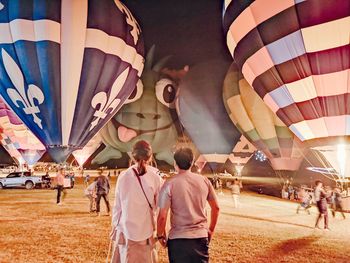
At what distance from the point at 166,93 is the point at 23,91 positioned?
10.6 metres

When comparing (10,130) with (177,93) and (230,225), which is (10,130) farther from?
(230,225)

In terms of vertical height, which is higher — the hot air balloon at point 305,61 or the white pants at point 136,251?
the hot air balloon at point 305,61

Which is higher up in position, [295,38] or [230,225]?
[295,38]

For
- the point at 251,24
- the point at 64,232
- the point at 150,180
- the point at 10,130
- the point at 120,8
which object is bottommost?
the point at 64,232

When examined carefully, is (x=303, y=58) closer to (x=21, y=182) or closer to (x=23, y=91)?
(x=23, y=91)

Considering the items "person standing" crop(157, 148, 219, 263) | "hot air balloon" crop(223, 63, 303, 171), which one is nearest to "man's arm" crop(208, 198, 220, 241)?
"person standing" crop(157, 148, 219, 263)

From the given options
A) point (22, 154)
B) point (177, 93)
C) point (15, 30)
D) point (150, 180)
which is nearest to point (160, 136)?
point (177, 93)

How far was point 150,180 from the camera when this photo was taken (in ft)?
7.87

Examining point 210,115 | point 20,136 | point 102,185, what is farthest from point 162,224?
point 20,136

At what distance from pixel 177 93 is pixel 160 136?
2.78m

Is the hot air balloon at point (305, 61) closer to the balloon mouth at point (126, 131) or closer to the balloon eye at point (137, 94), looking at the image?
the balloon eye at point (137, 94)

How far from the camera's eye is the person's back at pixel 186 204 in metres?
2.32

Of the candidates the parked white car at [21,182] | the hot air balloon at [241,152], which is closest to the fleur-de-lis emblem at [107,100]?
the parked white car at [21,182]

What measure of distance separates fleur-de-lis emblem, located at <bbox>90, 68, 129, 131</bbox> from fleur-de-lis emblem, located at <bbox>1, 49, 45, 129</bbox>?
4.70ft
